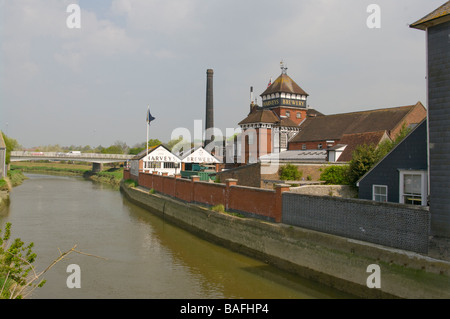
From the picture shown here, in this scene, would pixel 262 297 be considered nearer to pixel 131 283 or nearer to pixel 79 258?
pixel 131 283

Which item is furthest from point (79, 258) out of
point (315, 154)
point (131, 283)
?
point (315, 154)

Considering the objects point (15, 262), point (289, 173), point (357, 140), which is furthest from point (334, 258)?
point (357, 140)

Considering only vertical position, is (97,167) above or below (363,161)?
below

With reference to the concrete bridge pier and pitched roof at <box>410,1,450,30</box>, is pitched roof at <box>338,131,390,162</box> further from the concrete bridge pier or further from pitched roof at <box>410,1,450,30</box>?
the concrete bridge pier

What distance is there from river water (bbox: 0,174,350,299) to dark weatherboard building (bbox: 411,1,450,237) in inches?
154

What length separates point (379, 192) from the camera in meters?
15.5

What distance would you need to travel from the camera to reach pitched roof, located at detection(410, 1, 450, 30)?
33.9 ft

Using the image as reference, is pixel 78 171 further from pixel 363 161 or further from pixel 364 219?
pixel 364 219

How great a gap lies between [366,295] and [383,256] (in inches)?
50.4

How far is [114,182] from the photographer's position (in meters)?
60.8

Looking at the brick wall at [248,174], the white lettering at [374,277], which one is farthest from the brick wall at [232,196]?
the white lettering at [374,277]

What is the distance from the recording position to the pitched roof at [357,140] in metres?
27.1

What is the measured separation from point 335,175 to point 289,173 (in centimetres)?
310

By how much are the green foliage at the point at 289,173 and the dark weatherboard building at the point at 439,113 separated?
14924 millimetres
